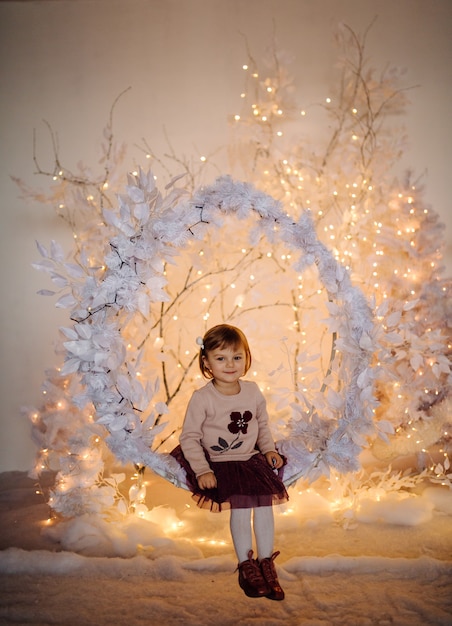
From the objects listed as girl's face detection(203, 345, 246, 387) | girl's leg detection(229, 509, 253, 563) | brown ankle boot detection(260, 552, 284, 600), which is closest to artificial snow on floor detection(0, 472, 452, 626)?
brown ankle boot detection(260, 552, 284, 600)

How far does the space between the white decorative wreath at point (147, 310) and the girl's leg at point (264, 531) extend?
175 mm

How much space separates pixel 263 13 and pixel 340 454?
2636mm

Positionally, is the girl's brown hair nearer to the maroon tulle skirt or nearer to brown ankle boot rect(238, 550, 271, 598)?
the maroon tulle skirt

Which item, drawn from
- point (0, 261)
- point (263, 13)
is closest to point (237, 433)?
point (0, 261)

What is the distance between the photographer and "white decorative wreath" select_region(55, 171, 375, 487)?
6.64 ft

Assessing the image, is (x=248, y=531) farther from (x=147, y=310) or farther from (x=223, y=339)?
(x=147, y=310)

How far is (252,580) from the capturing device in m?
1.96

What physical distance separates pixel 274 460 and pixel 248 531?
26 centimetres

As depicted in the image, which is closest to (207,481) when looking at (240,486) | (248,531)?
(240,486)

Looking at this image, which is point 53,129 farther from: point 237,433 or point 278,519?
point 278,519

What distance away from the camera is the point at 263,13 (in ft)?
11.5

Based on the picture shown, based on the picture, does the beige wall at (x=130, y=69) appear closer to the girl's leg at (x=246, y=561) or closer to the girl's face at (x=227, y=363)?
the girl's face at (x=227, y=363)

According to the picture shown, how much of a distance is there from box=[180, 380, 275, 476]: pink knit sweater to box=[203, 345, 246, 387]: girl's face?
7 cm

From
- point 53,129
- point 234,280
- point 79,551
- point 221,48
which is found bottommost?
point 79,551
